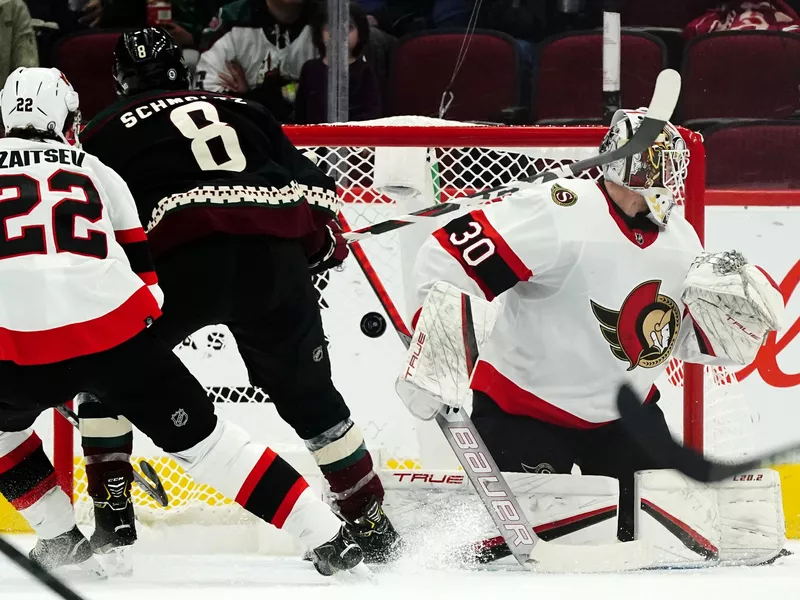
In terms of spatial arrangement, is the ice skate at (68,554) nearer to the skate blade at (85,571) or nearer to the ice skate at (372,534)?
the skate blade at (85,571)

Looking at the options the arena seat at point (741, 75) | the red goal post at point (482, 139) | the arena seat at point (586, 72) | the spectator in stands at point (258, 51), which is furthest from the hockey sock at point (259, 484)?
the arena seat at point (741, 75)

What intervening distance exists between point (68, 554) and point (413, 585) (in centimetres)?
66

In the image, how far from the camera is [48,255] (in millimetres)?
1939

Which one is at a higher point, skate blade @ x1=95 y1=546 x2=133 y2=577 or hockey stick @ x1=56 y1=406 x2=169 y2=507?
skate blade @ x1=95 y1=546 x2=133 y2=577

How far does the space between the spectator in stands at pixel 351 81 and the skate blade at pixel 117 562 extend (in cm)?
148

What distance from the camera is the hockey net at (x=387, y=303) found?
2.87 metres

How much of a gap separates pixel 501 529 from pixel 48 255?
1.02m

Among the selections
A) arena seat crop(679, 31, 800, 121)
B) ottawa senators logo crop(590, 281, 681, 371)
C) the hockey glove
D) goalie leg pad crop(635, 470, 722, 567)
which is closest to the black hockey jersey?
the hockey glove

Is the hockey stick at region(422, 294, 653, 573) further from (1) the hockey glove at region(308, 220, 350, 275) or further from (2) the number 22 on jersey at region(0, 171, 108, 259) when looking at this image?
(2) the number 22 on jersey at region(0, 171, 108, 259)

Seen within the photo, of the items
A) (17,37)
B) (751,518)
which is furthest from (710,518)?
(17,37)

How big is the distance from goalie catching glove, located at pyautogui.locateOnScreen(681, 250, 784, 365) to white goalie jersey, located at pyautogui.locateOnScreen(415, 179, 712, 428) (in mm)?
47

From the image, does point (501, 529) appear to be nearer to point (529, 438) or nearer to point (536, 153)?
point (529, 438)

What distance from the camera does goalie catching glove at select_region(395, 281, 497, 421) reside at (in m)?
2.27

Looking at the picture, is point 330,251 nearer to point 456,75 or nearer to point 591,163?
point 591,163
